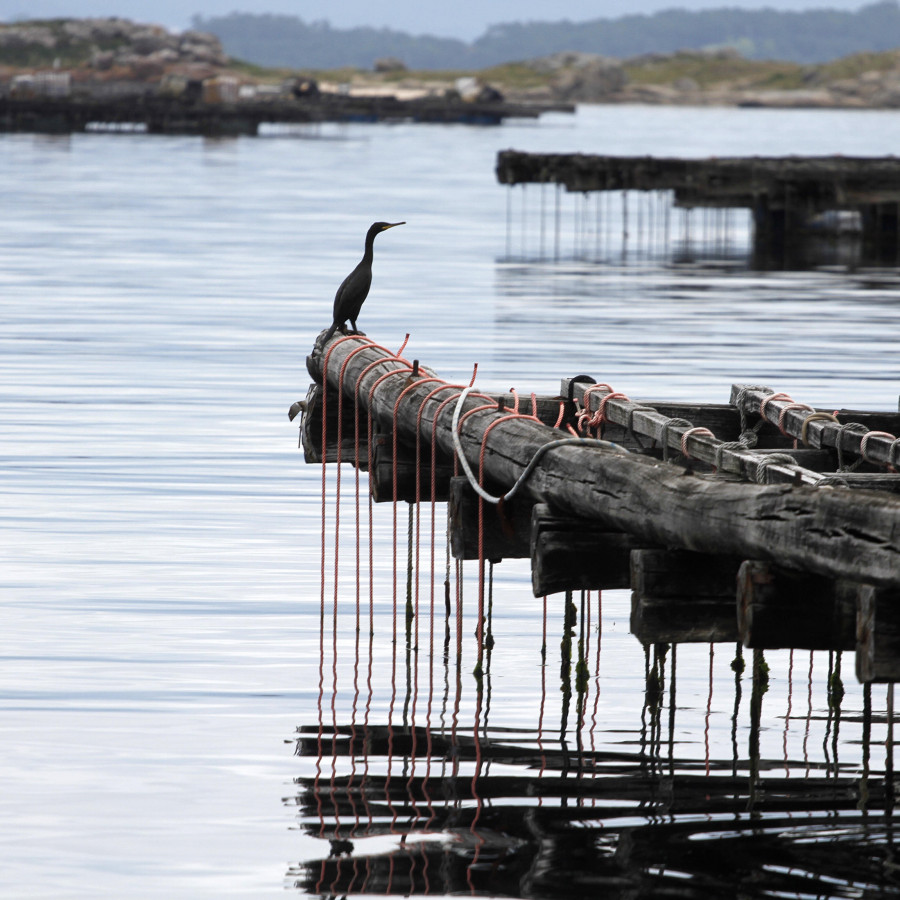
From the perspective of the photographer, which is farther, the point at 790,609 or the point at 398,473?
the point at 398,473

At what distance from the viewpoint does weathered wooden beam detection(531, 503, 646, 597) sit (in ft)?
27.6

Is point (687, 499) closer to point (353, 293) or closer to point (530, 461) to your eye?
point (530, 461)

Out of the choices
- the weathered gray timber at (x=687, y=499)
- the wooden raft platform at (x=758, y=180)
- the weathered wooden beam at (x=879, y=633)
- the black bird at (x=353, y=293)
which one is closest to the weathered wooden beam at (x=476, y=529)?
the weathered gray timber at (x=687, y=499)

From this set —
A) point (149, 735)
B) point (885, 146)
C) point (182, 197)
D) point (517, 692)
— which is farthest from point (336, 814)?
point (885, 146)

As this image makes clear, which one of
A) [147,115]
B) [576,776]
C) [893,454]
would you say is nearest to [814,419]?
[893,454]

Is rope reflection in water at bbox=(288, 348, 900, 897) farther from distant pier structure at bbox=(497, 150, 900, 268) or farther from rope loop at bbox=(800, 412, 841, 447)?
distant pier structure at bbox=(497, 150, 900, 268)

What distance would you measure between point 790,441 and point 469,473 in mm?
3803

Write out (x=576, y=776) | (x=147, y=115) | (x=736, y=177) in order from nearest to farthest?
(x=576, y=776) → (x=736, y=177) → (x=147, y=115)

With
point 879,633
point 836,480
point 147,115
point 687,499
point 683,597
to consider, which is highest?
point 147,115

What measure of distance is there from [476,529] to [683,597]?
2.36 meters

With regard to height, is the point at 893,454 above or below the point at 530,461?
below

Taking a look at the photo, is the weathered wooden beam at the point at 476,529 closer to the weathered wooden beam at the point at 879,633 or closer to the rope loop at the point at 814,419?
the rope loop at the point at 814,419

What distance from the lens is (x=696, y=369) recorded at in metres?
27.4

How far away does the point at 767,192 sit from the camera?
53.4 metres
